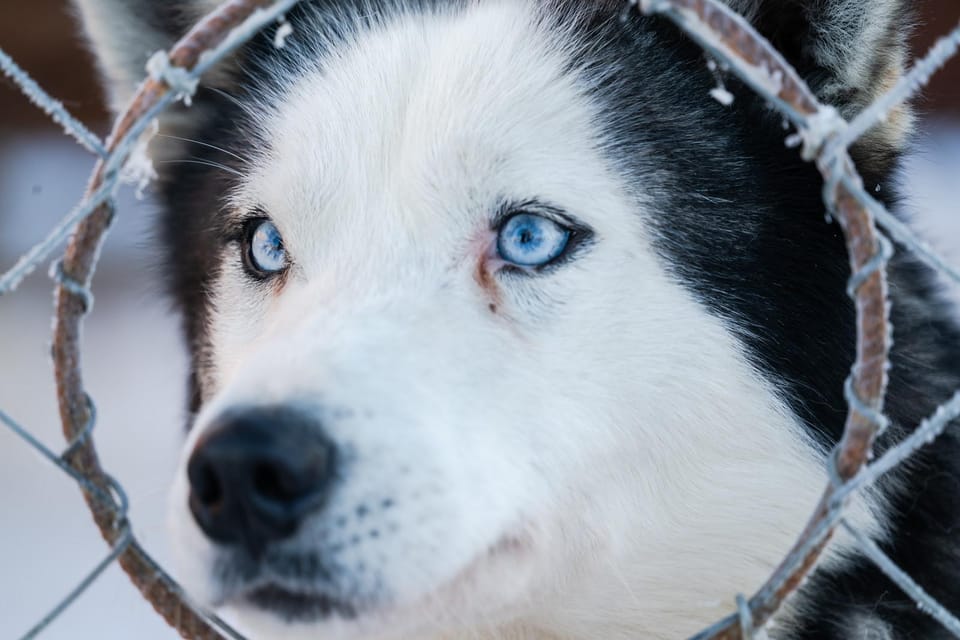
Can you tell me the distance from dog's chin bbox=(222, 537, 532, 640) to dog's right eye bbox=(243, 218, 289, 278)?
27.0 inches

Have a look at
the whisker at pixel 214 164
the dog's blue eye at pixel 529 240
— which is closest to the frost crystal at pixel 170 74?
the dog's blue eye at pixel 529 240

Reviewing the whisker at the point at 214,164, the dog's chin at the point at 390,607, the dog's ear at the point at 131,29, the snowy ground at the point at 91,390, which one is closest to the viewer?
the dog's chin at the point at 390,607

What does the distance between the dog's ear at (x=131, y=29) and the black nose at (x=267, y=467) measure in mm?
1200

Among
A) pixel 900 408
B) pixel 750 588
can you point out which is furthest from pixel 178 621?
pixel 900 408

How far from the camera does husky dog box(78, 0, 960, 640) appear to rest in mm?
1363

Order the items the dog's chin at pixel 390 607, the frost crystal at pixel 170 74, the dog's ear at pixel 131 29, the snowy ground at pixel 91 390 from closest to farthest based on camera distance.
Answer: the frost crystal at pixel 170 74 < the dog's chin at pixel 390 607 < the dog's ear at pixel 131 29 < the snowy ground at pixel 91 390

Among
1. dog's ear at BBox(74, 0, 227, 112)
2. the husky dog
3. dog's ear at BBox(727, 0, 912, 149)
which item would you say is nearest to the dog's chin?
the husky dog

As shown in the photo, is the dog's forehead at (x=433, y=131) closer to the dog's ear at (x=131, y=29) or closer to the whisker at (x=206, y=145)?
the whisker at (x=206, y=145)

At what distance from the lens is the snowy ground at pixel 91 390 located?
9.86 feet

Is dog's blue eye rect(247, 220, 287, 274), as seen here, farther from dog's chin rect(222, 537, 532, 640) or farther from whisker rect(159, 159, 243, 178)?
dog's chin rect(222, 537, 532, 640)

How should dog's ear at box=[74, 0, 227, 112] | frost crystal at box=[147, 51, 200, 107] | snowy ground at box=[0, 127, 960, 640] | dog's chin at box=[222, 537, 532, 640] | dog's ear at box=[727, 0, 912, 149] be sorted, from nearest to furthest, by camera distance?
frost crystal at box=[147, 51, 200, 107] → dog's chin at box=[222, 537, 532, 640] → dog's ear at box=[727, 0, 912, 149] → dog's ear at box=[74, 0, 227, 112] → snowy ground at box=[0, 127, 960, 640]

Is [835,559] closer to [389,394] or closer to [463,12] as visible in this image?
[389,394]

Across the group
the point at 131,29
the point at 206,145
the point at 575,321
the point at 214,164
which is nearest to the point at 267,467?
the point at 575,321

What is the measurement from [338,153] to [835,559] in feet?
3.54
